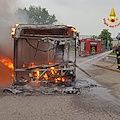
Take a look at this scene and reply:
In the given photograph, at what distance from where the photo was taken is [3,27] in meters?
8.27

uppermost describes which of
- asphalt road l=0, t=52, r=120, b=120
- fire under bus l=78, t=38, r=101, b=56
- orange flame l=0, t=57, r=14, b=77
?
fire under bus l=78, t=38, r=101, b=56

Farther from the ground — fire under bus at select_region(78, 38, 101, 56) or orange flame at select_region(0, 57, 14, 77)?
fire under bus at select_region(78, 38, 101, 56)

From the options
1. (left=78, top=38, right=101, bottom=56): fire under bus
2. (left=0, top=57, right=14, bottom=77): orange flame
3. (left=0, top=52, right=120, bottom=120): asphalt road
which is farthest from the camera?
(left=78, top=38, right=101, bottom=56): fire under bus

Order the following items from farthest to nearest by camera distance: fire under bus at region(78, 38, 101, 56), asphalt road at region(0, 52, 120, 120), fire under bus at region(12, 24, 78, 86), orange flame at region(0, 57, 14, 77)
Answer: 1. fire under bus at region(78, 38, 101, 56)
2. orange flame at region(0, 57, 14, 77)
3. fire under bus at region(12, 24, 78, 86)
4. asphalt road at region(0, 52, 120, 120)

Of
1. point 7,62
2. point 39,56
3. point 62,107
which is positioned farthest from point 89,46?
point 62,107

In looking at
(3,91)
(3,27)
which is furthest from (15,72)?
(3,27)

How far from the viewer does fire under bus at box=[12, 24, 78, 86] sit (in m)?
6.73

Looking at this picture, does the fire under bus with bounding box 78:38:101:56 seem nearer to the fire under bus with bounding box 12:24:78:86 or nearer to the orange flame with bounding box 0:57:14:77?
the fire under bus with bounding box 12:24:78:86

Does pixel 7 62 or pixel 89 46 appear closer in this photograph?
pixel 7 62

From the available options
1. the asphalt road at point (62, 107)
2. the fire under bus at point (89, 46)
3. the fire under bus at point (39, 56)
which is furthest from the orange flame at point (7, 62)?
the fire under bus at point (89, 46)

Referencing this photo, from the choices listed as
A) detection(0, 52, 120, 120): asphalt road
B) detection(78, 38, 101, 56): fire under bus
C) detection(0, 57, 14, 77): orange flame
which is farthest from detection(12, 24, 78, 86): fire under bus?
detection(78, 38, 101, 56): fire under bus

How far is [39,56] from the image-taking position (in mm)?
7633

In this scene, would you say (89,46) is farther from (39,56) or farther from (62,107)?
(62,107)

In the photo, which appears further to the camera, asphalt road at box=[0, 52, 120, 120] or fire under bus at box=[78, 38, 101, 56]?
fire under bus at box=[78, 38, 101, 56]
